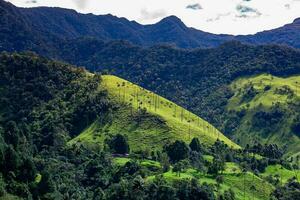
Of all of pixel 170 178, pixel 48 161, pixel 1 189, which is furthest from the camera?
pixel 48 161

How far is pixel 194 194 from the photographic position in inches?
6225

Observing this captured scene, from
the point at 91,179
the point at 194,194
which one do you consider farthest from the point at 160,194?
the point at 91,179

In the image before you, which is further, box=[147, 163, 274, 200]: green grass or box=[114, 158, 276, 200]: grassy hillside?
box=[147, 163, 274, 200]: green grass

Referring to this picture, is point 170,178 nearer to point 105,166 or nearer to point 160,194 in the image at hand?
point 160,194

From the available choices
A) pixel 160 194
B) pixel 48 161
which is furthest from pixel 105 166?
pixel 160 194

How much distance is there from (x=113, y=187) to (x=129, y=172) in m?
19.8

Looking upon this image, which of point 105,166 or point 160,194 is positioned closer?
point 160,194

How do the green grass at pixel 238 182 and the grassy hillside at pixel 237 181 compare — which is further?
the green grass at pixel 238 182

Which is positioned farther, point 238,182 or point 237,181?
point 237,181

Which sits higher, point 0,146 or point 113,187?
point 0,146

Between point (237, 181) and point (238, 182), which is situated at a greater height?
point (237, 181)

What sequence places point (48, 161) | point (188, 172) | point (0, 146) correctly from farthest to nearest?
point (48, 161)
point (188, 172)
point (0, 146)

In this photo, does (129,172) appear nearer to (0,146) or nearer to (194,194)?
(194,194)

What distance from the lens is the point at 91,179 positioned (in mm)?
187875
